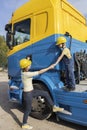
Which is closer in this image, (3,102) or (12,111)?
(12,111)

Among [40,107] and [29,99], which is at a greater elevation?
[29,99]

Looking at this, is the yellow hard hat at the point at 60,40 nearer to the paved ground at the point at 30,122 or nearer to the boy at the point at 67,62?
the boy at the point at 67,62

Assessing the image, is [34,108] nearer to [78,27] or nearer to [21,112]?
[21,112]

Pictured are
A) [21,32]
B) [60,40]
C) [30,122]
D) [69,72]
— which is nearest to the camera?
[69,72]

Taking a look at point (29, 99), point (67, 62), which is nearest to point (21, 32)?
point (67, 62)

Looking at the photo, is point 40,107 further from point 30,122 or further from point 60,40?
point 60,40

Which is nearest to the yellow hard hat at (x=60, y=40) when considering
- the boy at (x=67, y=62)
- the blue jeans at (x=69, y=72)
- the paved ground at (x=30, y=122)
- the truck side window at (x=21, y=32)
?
the boy at (x=67, y=62)

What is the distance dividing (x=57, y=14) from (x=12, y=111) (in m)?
3.47

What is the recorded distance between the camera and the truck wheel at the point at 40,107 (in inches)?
252

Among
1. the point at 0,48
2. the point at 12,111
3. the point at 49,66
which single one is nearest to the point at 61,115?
the point at 49,66

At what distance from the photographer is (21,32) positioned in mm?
7344

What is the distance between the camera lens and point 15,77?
25.0ft

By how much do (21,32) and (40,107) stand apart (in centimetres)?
236

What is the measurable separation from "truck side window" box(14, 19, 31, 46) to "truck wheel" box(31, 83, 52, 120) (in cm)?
146
